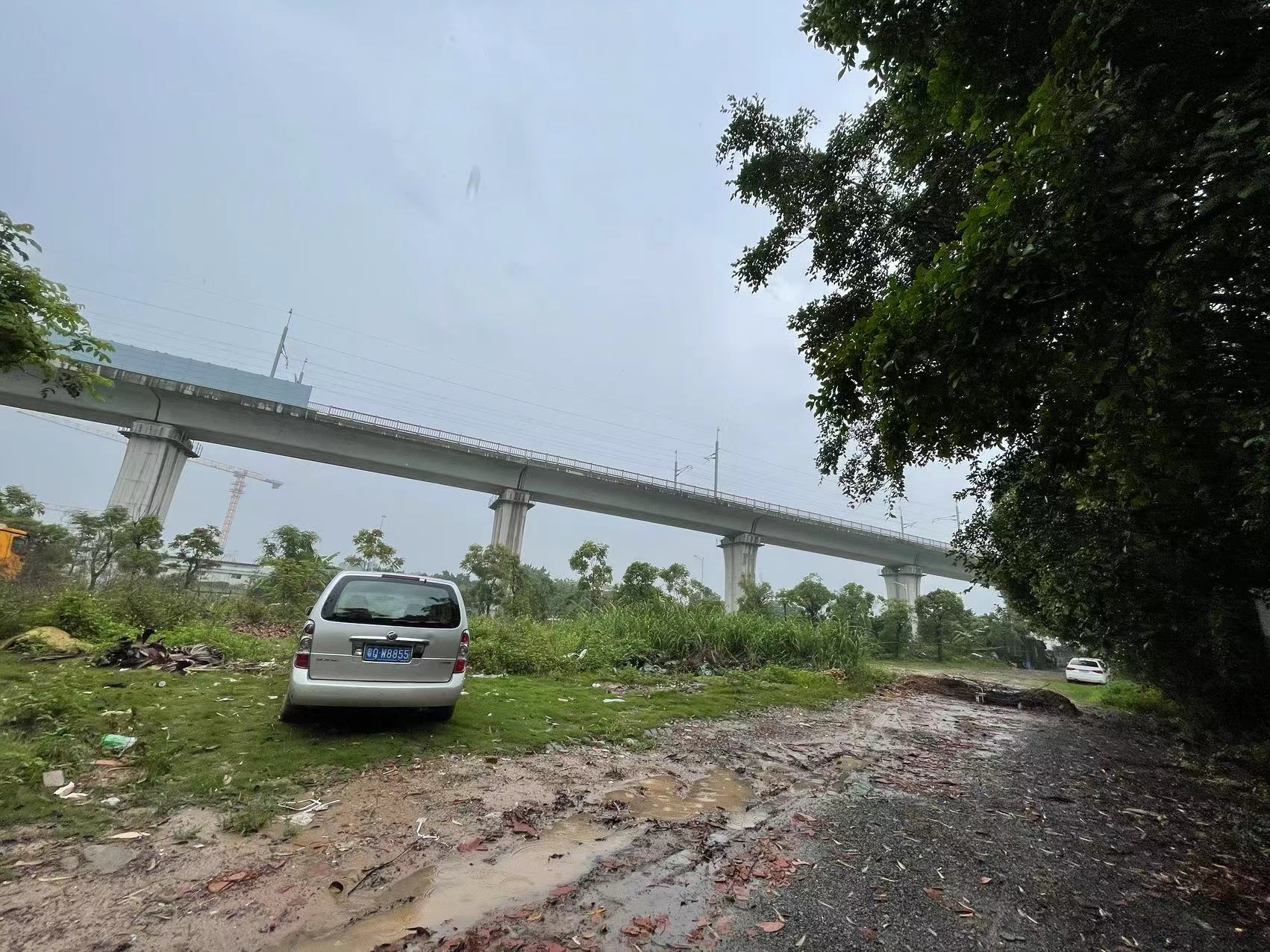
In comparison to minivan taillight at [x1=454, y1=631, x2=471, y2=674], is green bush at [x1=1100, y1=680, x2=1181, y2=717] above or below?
below

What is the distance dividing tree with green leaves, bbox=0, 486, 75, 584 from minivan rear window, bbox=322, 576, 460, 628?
14386mm

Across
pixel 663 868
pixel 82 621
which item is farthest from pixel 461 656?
pixel 82 621

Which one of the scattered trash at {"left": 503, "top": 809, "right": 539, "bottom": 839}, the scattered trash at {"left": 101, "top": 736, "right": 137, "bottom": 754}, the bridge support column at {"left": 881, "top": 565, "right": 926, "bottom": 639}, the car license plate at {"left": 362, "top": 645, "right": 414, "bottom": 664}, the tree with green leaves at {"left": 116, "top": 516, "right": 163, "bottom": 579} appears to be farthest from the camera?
the bridge support column at {"left": 881, "top": 565, "right": 926, "bottom": 639}

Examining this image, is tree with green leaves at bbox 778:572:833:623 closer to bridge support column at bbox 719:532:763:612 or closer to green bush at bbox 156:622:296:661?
bridge support column at bbox 719:532:763:612

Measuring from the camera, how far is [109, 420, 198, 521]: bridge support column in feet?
81.9

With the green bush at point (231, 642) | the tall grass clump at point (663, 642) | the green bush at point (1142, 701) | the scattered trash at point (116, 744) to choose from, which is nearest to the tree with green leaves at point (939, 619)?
the green bush at point (1142, 701)

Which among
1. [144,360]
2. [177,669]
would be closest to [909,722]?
[177,669]

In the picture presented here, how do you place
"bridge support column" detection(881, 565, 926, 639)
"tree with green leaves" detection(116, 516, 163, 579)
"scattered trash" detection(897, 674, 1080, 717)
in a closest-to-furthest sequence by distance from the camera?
1. "scattered trash" detection(897, 674, 1080, 717)
2. "tree with green leaves" detection(116, 516, 163, 579)
3. "bridge support column" detection(881, 565, 926, 639)

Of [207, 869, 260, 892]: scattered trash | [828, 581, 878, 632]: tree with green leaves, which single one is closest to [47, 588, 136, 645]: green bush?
[207, 869, 260, 892]: scattered trash

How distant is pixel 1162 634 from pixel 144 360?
38695 mm

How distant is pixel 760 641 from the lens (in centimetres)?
1513

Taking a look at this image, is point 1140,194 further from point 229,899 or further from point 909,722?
point 909,722

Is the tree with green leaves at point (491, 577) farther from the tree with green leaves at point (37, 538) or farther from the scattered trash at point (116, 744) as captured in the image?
the scattered trash at point (116, 744)

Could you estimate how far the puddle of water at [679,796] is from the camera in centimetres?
Answer: 406
